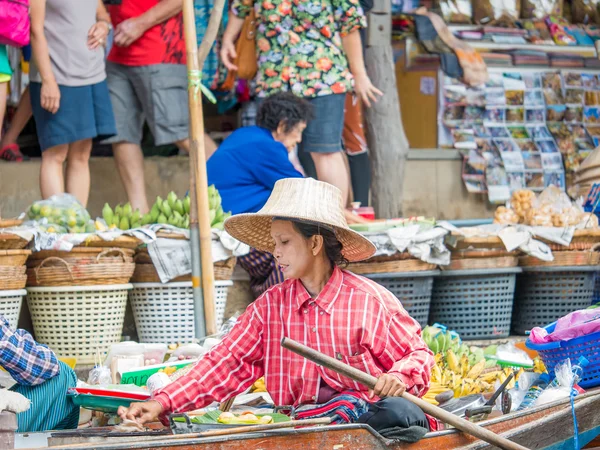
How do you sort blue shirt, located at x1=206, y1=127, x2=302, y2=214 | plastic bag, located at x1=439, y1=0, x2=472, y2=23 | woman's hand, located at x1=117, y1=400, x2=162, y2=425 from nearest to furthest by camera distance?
woman's hand, located at x1=117, y1=400, x2=162, y2=425
blue shirt, located at x1=206, y1=127, x2=302, y2=214
plastic bag, located at x1=439, y1=0, x2=472, y2=23

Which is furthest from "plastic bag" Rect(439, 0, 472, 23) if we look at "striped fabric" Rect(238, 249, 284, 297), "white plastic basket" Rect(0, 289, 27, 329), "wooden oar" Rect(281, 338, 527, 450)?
"wooden oar" Rect(281, 338, 527, 450)

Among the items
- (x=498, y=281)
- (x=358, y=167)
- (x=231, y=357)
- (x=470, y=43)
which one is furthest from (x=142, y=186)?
(x=470, y=43)

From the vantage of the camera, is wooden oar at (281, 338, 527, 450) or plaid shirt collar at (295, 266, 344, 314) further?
plaid shirt collar at (295, 266, 344, 314)

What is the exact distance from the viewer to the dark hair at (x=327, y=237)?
3.49 metres

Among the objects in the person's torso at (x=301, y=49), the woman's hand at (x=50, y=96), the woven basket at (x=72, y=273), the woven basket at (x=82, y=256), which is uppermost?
the person's torso at (x=301, y=49)

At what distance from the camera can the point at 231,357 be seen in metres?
3.53

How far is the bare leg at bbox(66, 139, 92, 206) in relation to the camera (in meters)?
5.89

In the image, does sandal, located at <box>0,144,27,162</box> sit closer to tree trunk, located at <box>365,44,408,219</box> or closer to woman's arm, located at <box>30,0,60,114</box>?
woman's arm, located at <box>30,0,60,114</box>

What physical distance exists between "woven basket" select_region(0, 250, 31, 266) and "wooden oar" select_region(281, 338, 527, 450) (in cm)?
240

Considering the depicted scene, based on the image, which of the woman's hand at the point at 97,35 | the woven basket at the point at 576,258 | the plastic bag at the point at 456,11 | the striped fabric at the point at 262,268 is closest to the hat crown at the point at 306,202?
the striped fabric at the point at 262,268

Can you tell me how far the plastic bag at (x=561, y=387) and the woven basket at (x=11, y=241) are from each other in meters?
2.47

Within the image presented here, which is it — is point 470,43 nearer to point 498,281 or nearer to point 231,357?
point 498,281

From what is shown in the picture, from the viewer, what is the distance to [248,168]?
591 centimetres

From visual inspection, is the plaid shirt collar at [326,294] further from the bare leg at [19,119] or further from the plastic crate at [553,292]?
the bare leg at [19,119]
